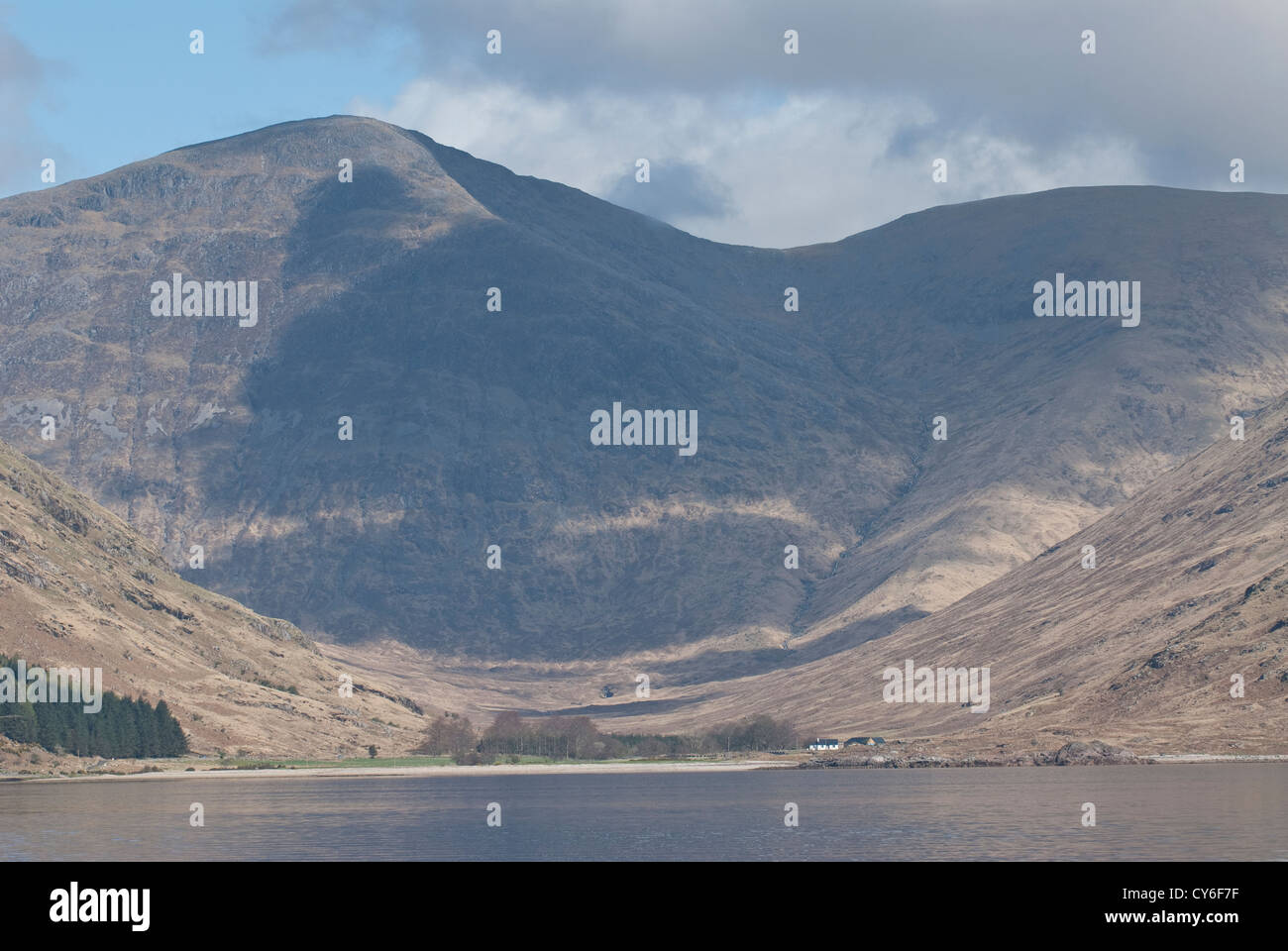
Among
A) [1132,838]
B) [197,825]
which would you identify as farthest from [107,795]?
[1132,838]
